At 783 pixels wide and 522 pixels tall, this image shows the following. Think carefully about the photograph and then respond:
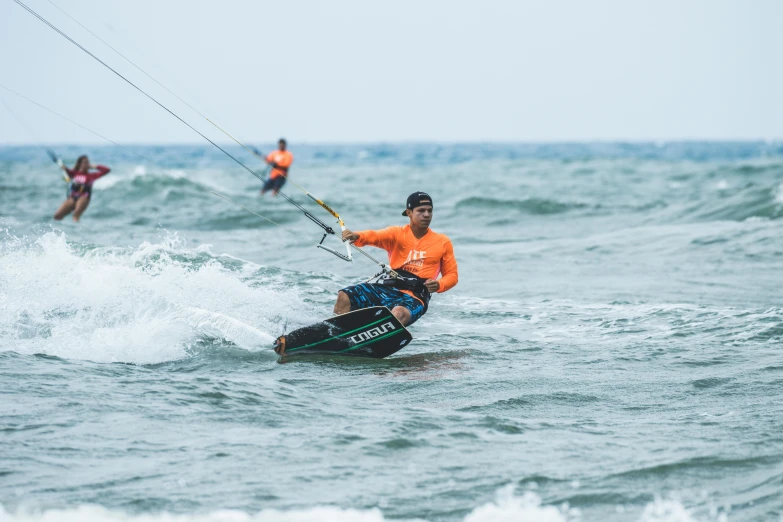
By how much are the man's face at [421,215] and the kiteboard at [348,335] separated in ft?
3.06

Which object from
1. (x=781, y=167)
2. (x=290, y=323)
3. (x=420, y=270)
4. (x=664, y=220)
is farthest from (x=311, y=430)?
(x=781, y=167)

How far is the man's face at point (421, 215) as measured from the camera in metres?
8.70

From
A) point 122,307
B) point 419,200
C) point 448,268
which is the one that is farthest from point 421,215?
point 122,307

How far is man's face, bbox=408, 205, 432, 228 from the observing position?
342 inches

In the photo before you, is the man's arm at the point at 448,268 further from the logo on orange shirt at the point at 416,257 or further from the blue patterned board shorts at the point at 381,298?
the blue patterned board shorts at the point at 381,298

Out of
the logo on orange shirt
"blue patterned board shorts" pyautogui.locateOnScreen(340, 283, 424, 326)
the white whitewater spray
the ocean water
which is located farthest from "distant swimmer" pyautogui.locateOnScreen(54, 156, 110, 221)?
the logo on orange shirt

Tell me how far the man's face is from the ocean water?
1.24 m

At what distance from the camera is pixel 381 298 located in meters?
8.84

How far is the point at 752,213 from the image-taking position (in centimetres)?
2181

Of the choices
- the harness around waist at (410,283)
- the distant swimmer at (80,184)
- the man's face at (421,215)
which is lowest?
the harness around waist at (410,283)

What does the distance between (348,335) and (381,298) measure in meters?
0.58

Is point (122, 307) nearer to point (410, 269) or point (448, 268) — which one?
point (410, 269)

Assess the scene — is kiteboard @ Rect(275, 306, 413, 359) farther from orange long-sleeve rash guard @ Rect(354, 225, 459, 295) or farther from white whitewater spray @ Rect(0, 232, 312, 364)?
orange long-sleeve rash guard @ Rect(354, 225, 459, 295)

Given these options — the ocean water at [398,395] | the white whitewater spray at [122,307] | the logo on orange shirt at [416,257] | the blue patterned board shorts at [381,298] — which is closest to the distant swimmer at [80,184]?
the ocean water at [398,395]
